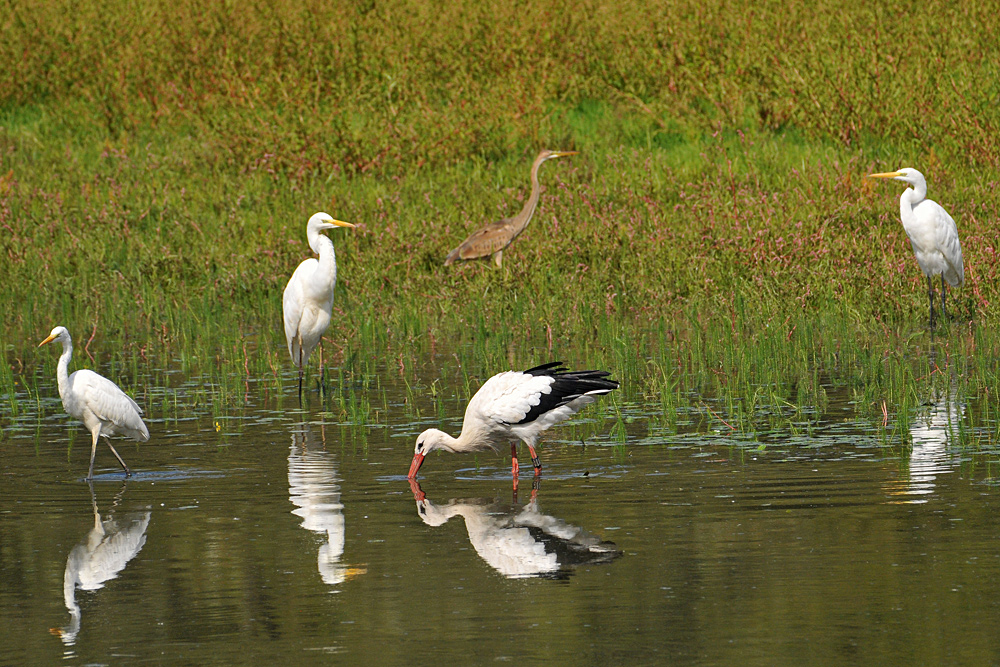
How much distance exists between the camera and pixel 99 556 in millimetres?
7320

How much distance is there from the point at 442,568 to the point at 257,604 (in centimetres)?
87

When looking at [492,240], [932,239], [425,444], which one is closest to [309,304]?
[492,240]

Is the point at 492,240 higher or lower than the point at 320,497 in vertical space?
higher

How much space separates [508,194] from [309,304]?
6.66 metres

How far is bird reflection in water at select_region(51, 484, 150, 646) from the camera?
644 cm

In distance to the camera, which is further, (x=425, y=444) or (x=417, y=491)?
(x=425, y=444)

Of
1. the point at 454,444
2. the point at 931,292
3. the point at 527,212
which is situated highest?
the point at 527,212

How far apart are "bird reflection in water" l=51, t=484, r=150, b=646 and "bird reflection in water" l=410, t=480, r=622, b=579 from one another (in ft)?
4.62

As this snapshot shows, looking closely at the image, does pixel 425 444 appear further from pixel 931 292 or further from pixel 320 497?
pixel 931 292

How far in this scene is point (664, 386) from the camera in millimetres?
10789

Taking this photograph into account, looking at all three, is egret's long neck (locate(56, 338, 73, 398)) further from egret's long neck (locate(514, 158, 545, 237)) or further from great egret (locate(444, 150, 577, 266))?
egret's long neck (locate(514, 158, 545, 237))

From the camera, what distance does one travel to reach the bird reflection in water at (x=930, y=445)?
26.7 feet

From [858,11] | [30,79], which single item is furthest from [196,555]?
[30,79]

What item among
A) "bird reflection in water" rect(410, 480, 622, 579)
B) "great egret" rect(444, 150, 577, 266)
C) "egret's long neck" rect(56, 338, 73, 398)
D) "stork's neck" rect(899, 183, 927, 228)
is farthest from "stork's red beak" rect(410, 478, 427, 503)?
"great egret" rect(444, 150, 577, 266)
